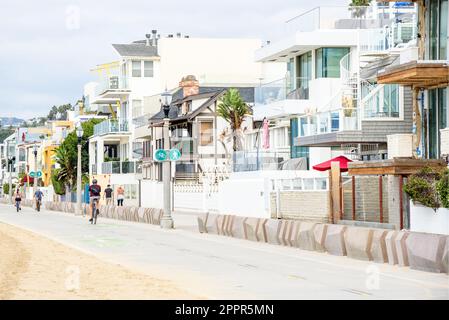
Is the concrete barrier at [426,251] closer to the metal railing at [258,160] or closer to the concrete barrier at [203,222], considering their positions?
the concrete barrier at [203,222]

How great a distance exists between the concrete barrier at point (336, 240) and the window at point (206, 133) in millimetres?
44802

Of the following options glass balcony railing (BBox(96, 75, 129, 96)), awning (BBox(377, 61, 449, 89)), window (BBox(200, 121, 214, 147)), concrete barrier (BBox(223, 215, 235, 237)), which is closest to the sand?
concrete barrier (BBox(223, 215, 235, 237))

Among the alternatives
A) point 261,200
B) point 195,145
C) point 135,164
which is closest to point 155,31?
point 135,164

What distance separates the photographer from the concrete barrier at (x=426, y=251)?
66.4ft

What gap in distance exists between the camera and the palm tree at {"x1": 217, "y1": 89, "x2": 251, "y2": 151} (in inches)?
2579

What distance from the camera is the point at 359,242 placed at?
24.0 metres

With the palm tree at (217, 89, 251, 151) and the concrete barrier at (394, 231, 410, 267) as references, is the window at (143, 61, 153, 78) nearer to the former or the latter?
the palm tree at (217, 89, 251, 151)

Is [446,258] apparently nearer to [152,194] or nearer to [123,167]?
[152,194]

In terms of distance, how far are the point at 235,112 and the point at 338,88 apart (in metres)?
17.7

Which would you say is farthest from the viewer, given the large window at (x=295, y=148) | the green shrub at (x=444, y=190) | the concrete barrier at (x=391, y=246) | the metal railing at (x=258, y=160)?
the large window at (x=295, y=148)

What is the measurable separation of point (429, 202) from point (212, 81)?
5736 centimetres

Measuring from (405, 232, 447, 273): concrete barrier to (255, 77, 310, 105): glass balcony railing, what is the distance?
99.4ft

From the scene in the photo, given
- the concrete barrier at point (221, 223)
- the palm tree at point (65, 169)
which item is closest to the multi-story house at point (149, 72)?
the palm tree at point (65, 169)

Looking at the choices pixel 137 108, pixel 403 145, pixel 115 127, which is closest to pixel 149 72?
pixel 137 108
